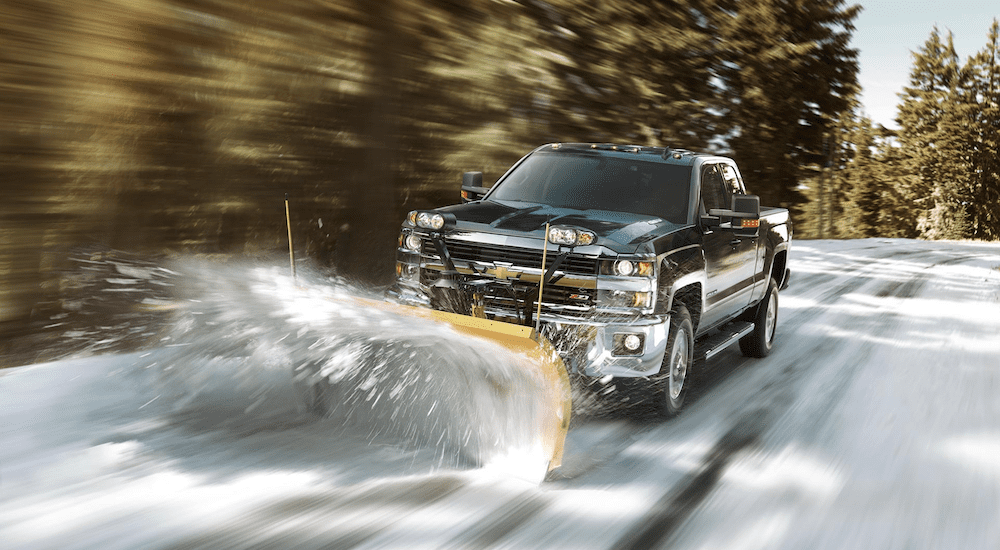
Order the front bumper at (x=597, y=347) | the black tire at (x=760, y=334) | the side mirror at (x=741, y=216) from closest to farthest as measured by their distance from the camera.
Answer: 1. the front bumper at (x=597, y=347)
2. the side mirror at (x=741, y=216)
3. the black tire at (x=760, y=334)

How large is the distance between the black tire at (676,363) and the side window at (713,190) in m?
1.19

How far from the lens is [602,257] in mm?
5918

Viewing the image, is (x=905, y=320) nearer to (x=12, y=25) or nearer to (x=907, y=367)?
(x=907, y=367)

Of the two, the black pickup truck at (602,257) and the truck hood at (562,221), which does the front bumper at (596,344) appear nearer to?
the black pickup truck at (602,257)

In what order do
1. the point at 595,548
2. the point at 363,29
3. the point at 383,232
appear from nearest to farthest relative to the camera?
the point at 595,548 < the point at 363,29 < the point at 383,232

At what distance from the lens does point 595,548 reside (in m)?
4.11

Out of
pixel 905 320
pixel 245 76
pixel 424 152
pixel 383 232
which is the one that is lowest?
pixel 905 320

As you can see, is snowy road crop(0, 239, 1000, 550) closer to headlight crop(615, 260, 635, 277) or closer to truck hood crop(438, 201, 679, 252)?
headlight crop(615, 260, 635, 277)

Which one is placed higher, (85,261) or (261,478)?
(85,261)

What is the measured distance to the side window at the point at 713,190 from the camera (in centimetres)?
739

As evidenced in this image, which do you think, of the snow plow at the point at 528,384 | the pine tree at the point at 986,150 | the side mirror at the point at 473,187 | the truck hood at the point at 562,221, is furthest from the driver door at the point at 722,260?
the pine tree at the point at 986,150

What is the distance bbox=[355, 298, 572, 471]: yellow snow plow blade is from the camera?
4820 millimetres

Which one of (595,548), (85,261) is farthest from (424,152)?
(595,548)

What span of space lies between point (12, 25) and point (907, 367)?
807cm
